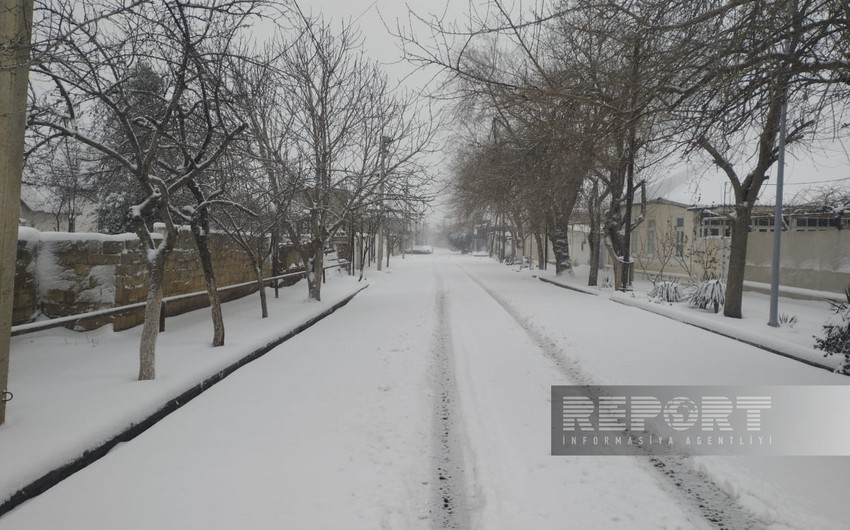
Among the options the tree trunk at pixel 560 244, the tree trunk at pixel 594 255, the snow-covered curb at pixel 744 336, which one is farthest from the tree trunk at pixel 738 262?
the tree trunk at pixel 560 244

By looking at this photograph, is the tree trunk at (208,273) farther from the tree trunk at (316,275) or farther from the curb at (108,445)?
the tree trunk at (316,275)

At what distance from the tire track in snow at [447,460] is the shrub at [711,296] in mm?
8106

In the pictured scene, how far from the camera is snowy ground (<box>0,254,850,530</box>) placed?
290cm

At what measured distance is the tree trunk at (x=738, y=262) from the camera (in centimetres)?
1068

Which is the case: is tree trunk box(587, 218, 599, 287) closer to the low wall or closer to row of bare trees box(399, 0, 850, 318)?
the low wall

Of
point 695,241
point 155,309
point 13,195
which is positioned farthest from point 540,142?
point 695,241

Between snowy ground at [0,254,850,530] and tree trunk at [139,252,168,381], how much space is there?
2.30 ft

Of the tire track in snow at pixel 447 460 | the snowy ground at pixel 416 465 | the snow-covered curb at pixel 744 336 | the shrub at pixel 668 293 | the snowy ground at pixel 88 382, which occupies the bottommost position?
the tire track in snow at pixel 447 460

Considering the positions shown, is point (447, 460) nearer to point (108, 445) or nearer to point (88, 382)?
point (108, 445)

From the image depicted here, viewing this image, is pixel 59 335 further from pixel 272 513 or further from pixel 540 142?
pixel 540 142

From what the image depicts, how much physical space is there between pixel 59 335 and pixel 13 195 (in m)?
3.80

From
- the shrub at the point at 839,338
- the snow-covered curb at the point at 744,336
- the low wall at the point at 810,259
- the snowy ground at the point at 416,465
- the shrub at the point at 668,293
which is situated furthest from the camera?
the shrub at the point at 668,293

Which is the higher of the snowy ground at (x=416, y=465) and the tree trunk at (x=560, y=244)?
the tree trunk at (x=560, y=244)

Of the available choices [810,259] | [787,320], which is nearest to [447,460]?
[787,320]
